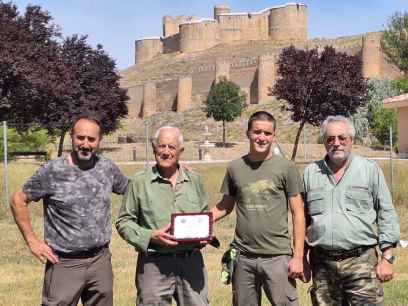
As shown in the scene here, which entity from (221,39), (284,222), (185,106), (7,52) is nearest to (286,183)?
(284,222)

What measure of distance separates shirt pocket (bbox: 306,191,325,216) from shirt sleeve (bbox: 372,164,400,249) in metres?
0.36

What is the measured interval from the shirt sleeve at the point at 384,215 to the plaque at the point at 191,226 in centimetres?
114

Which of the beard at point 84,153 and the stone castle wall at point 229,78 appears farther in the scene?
the stone castle wall at point 229,78

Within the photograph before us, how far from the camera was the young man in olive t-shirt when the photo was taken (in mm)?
4645

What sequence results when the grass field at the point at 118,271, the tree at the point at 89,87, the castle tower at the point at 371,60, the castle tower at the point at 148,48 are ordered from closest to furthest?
1. the grass field at the point at 118,271
2. the tree at the point at 89,87
3. the castle tower at the point at 371,60
4. the castle tower at the point at 148,48

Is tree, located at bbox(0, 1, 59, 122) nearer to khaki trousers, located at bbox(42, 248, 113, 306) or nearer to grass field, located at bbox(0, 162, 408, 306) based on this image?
grass field, located at bbox(0, 162, 408, 306)

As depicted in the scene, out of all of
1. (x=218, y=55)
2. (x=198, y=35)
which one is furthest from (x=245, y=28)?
(x=218, y=55)

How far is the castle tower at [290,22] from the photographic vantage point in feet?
→ 321

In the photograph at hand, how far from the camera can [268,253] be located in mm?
4664

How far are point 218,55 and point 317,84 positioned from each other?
66.6 m

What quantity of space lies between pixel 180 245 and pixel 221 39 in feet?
333

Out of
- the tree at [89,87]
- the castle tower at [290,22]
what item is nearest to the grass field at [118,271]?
the tree at [89,87]

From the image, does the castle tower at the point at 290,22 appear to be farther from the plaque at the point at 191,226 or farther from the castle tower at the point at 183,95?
the plaque at the point at 191,226

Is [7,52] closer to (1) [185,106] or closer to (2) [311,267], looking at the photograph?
(2) [311,267]
